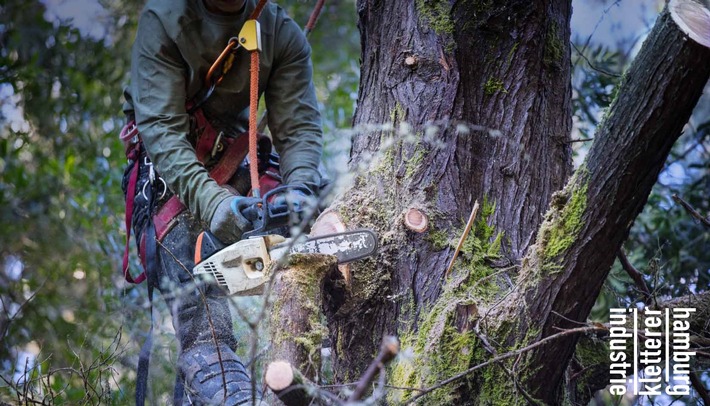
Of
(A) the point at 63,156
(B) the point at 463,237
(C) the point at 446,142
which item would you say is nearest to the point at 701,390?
(B) the point at 463,237

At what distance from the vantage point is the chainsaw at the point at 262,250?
2.37 meters

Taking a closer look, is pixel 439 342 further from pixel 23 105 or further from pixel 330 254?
pixel 23 105

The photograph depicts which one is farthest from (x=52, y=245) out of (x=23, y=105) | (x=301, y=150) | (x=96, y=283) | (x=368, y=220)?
(x=368, y=220)

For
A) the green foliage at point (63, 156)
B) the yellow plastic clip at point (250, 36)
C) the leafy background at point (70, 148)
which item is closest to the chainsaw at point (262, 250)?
the yellow plastic clip at point (250, 36)

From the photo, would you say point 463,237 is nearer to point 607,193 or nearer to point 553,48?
point 607,193

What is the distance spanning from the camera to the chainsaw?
2.37 m

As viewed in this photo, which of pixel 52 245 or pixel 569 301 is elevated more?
pixel 569 301

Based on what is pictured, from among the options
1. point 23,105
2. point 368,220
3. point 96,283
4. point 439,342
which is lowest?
point 96,283

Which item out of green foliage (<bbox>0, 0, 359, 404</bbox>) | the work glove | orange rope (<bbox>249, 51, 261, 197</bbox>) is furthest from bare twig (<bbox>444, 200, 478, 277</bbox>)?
green foliage (<bbox>0, 0, 359, 404</bbox>)

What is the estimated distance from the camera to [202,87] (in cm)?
300

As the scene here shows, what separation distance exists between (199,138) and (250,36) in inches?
18.7

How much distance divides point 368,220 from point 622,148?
2.78 feet

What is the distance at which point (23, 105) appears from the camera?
19.2 feet

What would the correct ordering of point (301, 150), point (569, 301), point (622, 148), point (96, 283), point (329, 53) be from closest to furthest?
point (622, 148) < point (569, 301) < point (301, 150) < point (96, 283) < point (329, 53)
